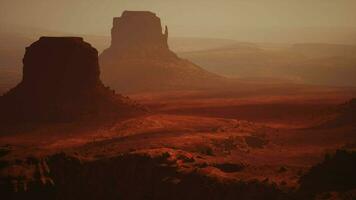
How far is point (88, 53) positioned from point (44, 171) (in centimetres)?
3510

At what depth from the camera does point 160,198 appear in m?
31.4

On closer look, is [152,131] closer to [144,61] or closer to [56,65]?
[56,65]

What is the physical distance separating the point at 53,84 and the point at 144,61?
6069cm

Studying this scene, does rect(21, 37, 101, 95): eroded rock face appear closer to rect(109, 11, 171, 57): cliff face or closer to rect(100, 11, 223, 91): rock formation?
rect(100, 11, 223, 91): rock formation

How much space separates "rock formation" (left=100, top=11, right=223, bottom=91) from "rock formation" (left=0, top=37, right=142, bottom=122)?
51.7m

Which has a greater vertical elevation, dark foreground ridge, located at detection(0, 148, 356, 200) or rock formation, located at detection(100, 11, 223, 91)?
rock formation, located at detection(100, 11, 223, 91)

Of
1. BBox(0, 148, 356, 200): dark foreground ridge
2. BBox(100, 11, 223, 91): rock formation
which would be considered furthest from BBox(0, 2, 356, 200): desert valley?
BBox(100, 11, 223, 91): rock formation

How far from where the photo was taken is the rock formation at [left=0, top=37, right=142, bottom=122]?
213 feet

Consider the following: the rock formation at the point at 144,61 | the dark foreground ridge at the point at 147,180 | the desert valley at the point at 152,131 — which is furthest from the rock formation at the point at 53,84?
the rock formation at the point at 144,61

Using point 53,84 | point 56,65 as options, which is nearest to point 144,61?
point 56,65

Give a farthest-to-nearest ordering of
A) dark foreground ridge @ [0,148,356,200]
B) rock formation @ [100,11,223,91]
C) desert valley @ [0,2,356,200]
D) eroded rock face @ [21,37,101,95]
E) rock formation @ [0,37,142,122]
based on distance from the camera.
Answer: rock formation @ [100,11,223,91] < eroded rock face @ [21,37,101,95] < rock formation @ [0,37,142,122] < desert valley @ [0,2,356,200] < dark foreground ridge @ [0,148,356,200]

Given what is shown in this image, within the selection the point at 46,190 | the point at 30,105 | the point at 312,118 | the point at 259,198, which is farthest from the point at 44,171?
the point at 312,118

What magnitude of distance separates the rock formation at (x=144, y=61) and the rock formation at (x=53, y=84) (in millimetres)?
51731

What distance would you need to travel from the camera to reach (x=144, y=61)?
125625mm
